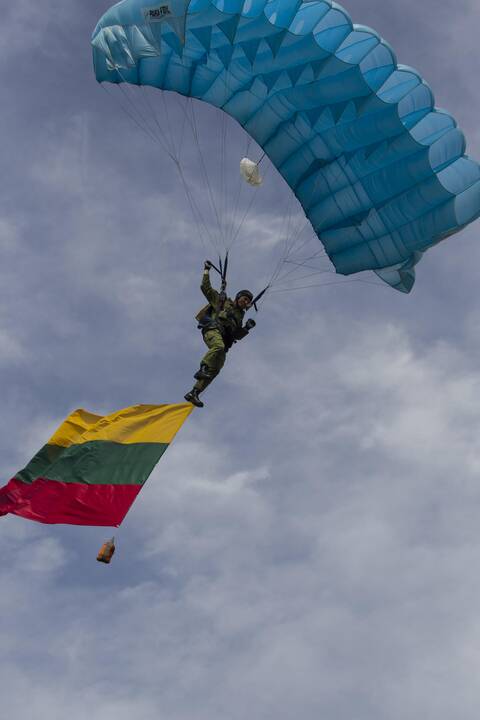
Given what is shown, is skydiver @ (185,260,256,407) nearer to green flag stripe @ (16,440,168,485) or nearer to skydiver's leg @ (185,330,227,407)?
skydiver's leg @ (185,330,227,407)

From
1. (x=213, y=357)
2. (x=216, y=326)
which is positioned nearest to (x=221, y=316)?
(x=216, y=326)

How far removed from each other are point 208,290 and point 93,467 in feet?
11.3

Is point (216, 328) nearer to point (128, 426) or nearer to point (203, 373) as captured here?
point (203, 373)

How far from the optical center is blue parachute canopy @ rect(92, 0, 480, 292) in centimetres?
1652

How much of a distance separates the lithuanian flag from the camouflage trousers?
70 cm

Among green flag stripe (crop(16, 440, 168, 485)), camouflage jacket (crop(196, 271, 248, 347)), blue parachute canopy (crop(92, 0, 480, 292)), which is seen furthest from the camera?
camouflage jacket (crop(196, 271, 248, 347))

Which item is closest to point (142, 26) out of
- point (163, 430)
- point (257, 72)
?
point (257, 72)

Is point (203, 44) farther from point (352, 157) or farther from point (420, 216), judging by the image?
point (420, 216)

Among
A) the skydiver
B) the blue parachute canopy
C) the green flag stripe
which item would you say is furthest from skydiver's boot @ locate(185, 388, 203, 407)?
the blue parachute canopy

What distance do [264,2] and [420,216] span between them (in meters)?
4.38

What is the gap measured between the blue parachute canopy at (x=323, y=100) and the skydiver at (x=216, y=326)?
2.63 meters

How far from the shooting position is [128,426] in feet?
57.3

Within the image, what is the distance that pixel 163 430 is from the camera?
17188 mm

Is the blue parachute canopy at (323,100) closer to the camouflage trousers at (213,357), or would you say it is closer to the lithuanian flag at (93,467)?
the camouflage trousers at (213,357)
